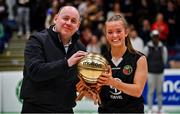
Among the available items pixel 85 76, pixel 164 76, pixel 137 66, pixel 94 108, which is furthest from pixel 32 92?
pixel 164 76

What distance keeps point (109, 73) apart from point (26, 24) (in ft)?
36.8

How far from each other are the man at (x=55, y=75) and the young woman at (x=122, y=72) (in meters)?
0.33

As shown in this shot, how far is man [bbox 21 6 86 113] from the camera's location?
3.26 m

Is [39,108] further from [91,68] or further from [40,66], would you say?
[91,68]

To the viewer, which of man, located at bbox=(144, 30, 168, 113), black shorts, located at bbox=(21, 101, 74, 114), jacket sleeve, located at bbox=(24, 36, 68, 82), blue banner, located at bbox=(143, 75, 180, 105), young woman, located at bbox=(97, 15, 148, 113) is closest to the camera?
jacket sleeve, located at bbox=(24, 36, 68, 82)

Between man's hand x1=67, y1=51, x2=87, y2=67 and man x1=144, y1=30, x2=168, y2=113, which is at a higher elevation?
man's hand x1=67, y1=51, x2=87, y2=67

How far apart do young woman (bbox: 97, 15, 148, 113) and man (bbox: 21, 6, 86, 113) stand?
0.33 m

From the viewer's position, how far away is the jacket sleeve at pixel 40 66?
3.16 metres

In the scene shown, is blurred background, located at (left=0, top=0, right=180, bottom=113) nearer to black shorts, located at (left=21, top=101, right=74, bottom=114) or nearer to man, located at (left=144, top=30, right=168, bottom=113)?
man, located at (left=144, top=30, right=168, bottom=113)

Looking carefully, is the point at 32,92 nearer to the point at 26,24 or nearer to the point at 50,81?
the point at 50,81

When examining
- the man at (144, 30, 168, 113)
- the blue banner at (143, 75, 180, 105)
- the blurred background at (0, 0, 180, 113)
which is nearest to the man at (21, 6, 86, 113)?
the man at (144, 30, 168, 113)

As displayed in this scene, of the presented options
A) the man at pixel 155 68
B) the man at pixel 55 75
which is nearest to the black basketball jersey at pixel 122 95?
the man at pixel 55 75

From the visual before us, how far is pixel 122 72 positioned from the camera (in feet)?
11.8

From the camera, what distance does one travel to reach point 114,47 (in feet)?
12.0
